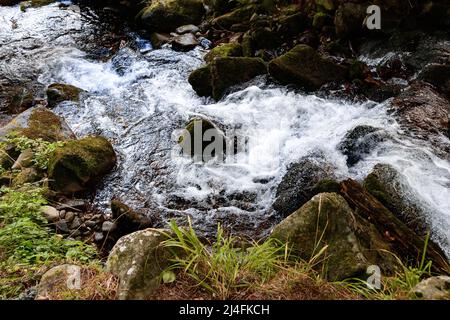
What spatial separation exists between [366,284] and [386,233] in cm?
135

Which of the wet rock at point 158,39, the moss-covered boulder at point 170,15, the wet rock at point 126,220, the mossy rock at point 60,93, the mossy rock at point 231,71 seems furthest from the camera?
the moss-covered boulder at point 170,15

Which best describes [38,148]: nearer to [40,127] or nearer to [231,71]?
[40,127]

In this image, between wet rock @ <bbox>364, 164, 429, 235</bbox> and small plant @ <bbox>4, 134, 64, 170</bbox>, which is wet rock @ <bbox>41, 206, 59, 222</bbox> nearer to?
small plant @ <bbox>4, 134, 64, 170</bbox>

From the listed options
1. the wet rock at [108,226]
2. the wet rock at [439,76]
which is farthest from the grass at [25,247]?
the wet rock at [439,76]

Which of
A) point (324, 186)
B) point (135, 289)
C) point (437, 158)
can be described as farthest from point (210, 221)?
point (437, 158)

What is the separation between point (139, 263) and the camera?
8.97ft

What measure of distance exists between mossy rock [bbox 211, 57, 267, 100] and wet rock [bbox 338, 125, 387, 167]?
8.11 feet

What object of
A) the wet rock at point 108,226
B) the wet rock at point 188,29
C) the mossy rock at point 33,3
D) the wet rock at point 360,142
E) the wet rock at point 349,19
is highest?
the wet rock at point 349,19

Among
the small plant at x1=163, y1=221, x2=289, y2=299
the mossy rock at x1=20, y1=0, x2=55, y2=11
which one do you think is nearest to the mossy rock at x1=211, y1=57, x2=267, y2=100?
the small plant at x1=163, y1=221, x2=289, y2=299

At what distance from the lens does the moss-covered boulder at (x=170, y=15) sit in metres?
10.6

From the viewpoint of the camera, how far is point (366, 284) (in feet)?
9.40

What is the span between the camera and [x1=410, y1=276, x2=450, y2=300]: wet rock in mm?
2486

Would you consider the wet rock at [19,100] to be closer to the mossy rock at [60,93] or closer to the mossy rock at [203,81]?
the mossy rock at [60,93]

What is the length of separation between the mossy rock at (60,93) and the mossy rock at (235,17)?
4.13m
